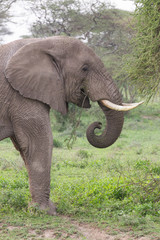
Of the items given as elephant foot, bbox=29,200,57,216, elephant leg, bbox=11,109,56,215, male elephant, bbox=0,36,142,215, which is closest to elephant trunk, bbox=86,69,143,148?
male elephant, bbox=0,36,142,215

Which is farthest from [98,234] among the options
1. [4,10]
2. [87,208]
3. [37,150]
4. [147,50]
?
[4,10]

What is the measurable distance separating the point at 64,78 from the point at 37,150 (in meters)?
0.88

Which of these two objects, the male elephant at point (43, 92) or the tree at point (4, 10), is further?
→ the tree at point (4, 10)

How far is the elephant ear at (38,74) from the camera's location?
14.8 feet

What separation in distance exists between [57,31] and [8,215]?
50.0 feet

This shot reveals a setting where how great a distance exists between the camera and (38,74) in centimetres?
457

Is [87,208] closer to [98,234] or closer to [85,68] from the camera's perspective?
[98,234]

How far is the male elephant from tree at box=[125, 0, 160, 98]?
1.14 metres

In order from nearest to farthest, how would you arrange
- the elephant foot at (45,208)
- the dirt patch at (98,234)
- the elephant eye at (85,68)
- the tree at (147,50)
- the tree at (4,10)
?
the dirt patch at (98,234) < the elephant foot at (45,208) < the elephant eye at (85,68) < the tree at (147,50) < the tree at (4,10)

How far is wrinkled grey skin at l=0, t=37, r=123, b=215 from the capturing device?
4527 millimetres

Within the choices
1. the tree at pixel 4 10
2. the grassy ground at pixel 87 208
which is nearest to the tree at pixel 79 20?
the tree at pixel 4 10

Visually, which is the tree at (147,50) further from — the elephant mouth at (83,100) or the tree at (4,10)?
the tree at (4,10)

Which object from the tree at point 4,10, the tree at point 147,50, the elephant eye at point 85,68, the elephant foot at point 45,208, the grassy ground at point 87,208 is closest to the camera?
the grassy ground at point 87,208

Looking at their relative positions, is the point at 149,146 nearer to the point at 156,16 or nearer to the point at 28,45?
the point at 156,16
